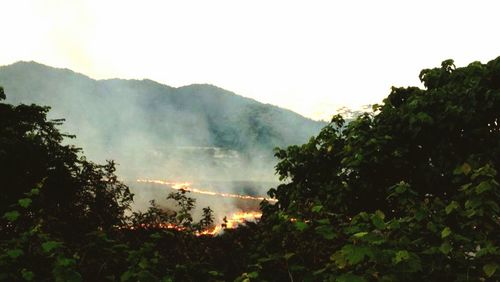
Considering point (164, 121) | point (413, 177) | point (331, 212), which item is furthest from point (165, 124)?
point (413, 177)

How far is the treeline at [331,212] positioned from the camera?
4.68 metres

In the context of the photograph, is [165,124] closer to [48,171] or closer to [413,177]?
[48,171]

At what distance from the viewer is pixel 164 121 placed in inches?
4966

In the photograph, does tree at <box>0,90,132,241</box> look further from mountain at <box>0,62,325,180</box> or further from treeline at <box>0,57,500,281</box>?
mountain at <box>0,62,325,180</box>

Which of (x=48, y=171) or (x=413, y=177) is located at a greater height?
(x=413, y=177)

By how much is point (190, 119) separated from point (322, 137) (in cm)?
12099

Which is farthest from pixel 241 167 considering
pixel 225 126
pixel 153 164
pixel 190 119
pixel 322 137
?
pixel 322 137

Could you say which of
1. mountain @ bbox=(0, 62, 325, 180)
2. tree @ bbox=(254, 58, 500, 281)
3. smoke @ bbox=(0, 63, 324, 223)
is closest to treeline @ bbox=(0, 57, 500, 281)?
tree @ bbox=(254, 58, 500, 281)

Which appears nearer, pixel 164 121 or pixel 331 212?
pixel 331 212

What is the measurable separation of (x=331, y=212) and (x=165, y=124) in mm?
118320

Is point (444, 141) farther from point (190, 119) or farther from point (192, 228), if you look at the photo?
point (190, 119)

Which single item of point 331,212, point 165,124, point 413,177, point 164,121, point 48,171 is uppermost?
point 164,121

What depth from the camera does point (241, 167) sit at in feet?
293

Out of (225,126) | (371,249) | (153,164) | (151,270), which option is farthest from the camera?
(225,126)
